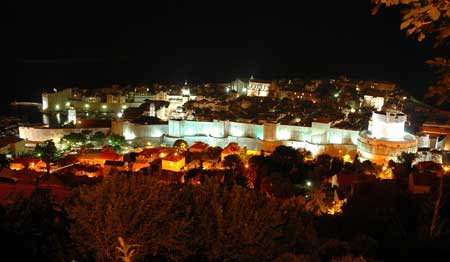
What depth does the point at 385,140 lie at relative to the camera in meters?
10.7

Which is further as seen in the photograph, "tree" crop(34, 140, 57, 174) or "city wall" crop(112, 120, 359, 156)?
"city wall" crop(112, 120, 359, 156)

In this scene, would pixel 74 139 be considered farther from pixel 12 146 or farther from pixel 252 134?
pixel 252 134

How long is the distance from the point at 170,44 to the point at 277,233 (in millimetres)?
49079

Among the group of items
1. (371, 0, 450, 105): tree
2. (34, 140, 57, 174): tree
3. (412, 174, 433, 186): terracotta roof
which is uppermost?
(371, 0, 450, 105): tree

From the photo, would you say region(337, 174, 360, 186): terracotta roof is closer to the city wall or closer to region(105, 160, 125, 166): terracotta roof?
the city wall

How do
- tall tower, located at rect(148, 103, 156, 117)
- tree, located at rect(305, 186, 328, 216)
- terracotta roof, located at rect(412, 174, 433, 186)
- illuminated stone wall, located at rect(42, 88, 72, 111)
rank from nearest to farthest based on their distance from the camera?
tree, located at rect(305, 186, 328, 216) < terracotta roof, located at rect(412, 174, 433, 186) < tall tower, located at rect(148, 103, 156, 117) < illuminated stone wall, located at rect(42, 88, 72, 111)

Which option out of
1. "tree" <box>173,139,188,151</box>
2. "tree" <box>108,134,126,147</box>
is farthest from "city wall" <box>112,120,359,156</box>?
"tree" <box>173,139,188,151</box>

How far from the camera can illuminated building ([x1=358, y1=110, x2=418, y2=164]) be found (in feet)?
34.7

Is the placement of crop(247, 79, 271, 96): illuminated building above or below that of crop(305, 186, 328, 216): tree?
above

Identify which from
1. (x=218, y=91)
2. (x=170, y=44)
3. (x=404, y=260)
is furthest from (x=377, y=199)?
(x=170, y=44)

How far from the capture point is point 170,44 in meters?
50.6

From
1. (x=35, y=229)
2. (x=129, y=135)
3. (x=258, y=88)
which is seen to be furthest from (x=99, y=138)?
(x=35, y=229)

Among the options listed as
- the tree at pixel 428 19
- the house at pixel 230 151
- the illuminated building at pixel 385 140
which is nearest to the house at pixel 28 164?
the house at pixel 230 151

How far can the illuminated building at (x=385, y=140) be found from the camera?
34.7 ft
